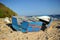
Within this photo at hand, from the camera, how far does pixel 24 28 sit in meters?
8.14

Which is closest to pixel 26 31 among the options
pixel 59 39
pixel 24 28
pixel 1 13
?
pixel 24 28

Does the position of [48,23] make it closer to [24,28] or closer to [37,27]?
[37,27]

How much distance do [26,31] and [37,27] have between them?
2.54 ft

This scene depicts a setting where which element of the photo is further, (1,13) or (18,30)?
(1,13)

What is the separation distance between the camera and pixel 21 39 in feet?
21.3

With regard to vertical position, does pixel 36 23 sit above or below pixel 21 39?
above

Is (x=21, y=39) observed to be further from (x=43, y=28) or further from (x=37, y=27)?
(x=43, y=28)

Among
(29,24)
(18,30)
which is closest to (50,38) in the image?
(29,24)

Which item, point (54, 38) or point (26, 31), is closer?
point (54, 38)

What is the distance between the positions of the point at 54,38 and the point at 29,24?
217cm

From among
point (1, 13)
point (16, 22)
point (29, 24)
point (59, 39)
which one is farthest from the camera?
point (1, 13)

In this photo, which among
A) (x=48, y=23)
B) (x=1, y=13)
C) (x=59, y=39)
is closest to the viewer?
(x=59, y=39)

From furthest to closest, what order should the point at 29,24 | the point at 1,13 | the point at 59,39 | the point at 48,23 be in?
the point at 1,13, the point at 48,23, the point at 29,24, the point at 59,39

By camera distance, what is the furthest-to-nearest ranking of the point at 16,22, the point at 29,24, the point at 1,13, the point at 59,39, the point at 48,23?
the point at 1,13 → the point at 48,23 → the point at 16,22 → the point at 29,24 → the point at 59,39
